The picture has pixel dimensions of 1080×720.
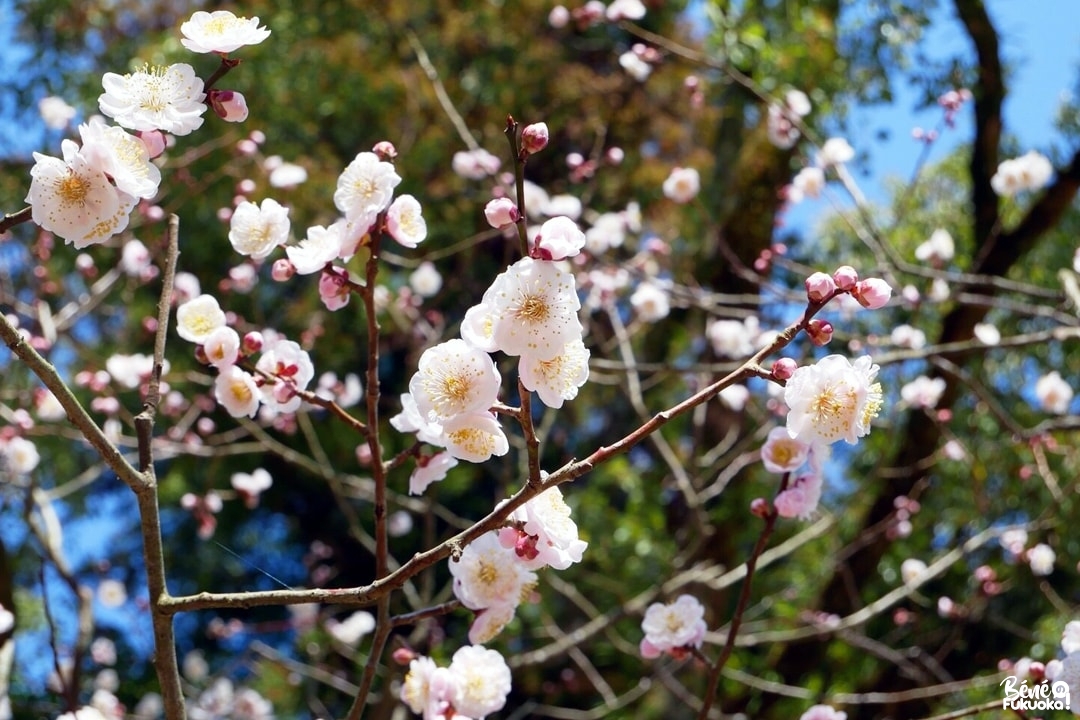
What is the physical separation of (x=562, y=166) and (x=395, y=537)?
6.67ft

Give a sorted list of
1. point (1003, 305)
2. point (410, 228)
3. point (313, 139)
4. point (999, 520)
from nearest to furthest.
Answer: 1. point (410, 228)
2. point (1003, 305)
3. point (999, 520)
4. point (313, 139)

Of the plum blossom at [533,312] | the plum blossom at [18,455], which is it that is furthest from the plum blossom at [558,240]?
the plum blossom at [18,455]

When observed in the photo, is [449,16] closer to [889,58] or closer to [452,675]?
[889,58]

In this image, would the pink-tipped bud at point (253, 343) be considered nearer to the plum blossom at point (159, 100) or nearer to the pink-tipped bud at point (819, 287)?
the plum blossom at point (159, 100)

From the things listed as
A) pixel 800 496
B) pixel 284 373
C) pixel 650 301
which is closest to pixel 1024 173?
pixel 650 301

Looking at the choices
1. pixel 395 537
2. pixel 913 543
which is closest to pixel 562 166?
pixel 395 537

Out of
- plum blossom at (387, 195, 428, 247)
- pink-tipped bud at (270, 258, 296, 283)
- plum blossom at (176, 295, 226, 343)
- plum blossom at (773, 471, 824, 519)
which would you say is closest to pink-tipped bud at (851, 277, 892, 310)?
plum blossom at (773, 471, 824, 519)

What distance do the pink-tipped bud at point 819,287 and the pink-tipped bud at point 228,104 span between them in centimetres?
55

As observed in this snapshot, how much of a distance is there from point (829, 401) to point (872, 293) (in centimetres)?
10

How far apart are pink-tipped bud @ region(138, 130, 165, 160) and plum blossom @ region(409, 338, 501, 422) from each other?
347 mm

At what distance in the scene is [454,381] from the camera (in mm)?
894

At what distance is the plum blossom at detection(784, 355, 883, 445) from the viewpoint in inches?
37.0

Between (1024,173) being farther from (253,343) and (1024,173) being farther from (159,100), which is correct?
(159,100)

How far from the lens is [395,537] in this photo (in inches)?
179
